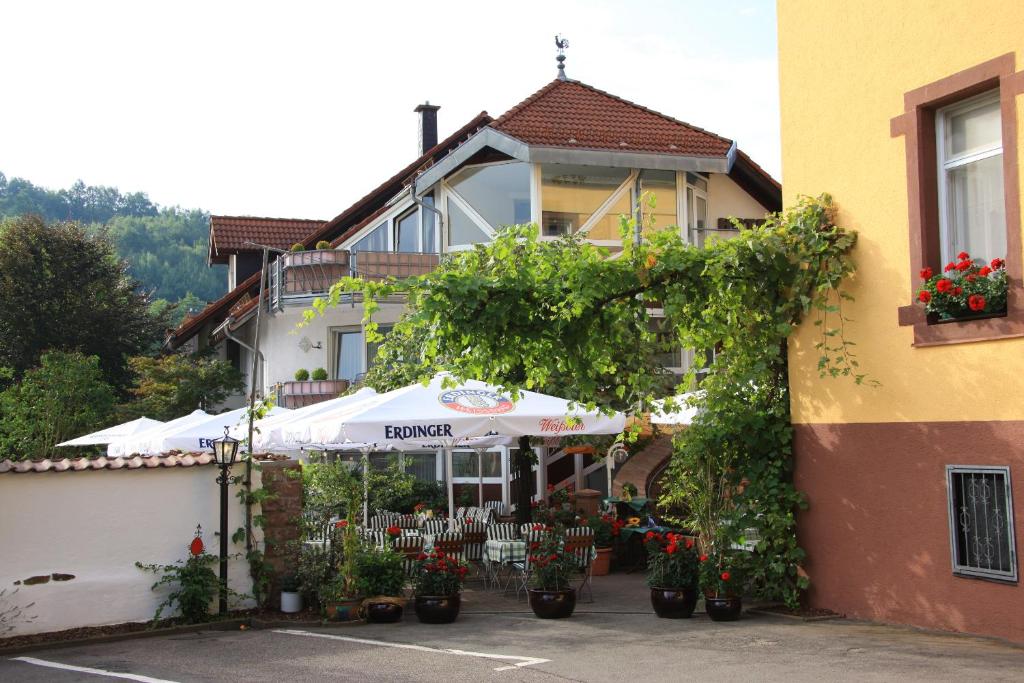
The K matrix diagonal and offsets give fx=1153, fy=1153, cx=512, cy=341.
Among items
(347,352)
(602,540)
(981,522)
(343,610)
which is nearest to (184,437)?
(343,610)

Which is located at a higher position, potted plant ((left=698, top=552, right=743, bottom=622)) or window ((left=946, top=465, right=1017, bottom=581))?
window ((left=946, top=465, right=1017, bottom=581))

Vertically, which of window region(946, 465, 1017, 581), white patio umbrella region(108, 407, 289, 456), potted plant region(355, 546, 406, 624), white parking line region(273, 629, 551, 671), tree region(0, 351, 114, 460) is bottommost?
white parking line region(273, 629, 551, 671)

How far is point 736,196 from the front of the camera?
26.1 metres

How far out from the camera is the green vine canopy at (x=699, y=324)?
11094mm

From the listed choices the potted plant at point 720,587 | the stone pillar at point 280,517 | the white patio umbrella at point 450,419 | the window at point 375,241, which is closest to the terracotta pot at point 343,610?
the stone pillar at point 280,517

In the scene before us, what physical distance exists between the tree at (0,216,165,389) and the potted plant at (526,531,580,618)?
22.3 meters

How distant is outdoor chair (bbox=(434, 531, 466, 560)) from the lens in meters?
14.4

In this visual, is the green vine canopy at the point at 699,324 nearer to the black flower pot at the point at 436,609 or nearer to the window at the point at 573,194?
the black flower pot at the point at 436,609

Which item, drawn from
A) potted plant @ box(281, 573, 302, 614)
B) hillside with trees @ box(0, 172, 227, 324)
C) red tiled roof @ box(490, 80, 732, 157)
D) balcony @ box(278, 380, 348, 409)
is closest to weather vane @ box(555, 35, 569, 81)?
red tiled roof @ box(490, 80, 732, 157)

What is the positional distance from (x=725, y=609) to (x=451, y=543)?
4.06 metres

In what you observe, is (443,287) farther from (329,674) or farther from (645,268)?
(329,674)

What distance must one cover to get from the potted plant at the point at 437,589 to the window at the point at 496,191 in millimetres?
12088

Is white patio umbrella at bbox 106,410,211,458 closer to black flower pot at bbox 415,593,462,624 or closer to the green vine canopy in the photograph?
black flower pot at bbox 415,593,462,624

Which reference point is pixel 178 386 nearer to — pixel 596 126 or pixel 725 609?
pixel 596 126
